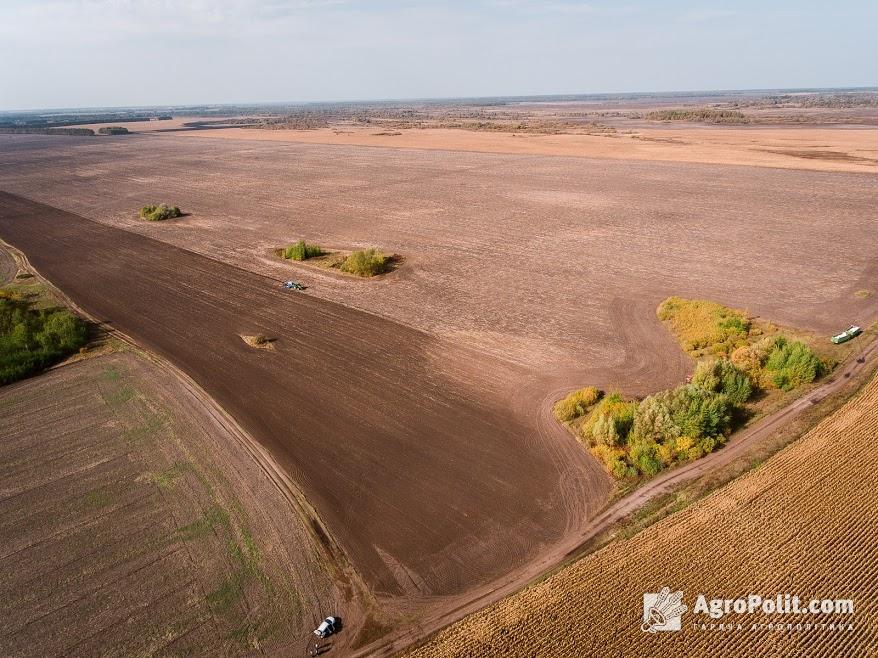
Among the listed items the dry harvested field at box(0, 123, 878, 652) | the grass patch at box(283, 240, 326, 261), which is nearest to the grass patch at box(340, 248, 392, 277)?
the dry harvested field at box(0, 123, 878, 652)

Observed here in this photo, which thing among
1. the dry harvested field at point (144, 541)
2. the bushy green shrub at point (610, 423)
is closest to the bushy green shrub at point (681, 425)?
the bushy green shrub at point (610, 423)

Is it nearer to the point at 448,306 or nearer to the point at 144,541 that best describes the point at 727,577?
the point at 144,541

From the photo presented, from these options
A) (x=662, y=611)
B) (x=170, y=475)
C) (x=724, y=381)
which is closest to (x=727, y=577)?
(x=662, y=611)

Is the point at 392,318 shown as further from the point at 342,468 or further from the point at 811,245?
the point at 811,245

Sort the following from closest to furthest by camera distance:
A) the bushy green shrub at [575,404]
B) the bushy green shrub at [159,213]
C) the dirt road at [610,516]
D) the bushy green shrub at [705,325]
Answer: the dirt road at [610,516], the bushy green shrub at [575,404], the bushy green shrub at [705,325], the bushy green shrub at [159,213]

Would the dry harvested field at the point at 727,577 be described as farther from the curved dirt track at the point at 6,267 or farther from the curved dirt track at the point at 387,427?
the curved dirt track at the point at 6,267

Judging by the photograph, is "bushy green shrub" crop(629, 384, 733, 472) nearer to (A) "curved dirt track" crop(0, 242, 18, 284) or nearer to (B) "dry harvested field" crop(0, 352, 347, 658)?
(B) "dry harvested field" crop(0, 352, 347, 658)
